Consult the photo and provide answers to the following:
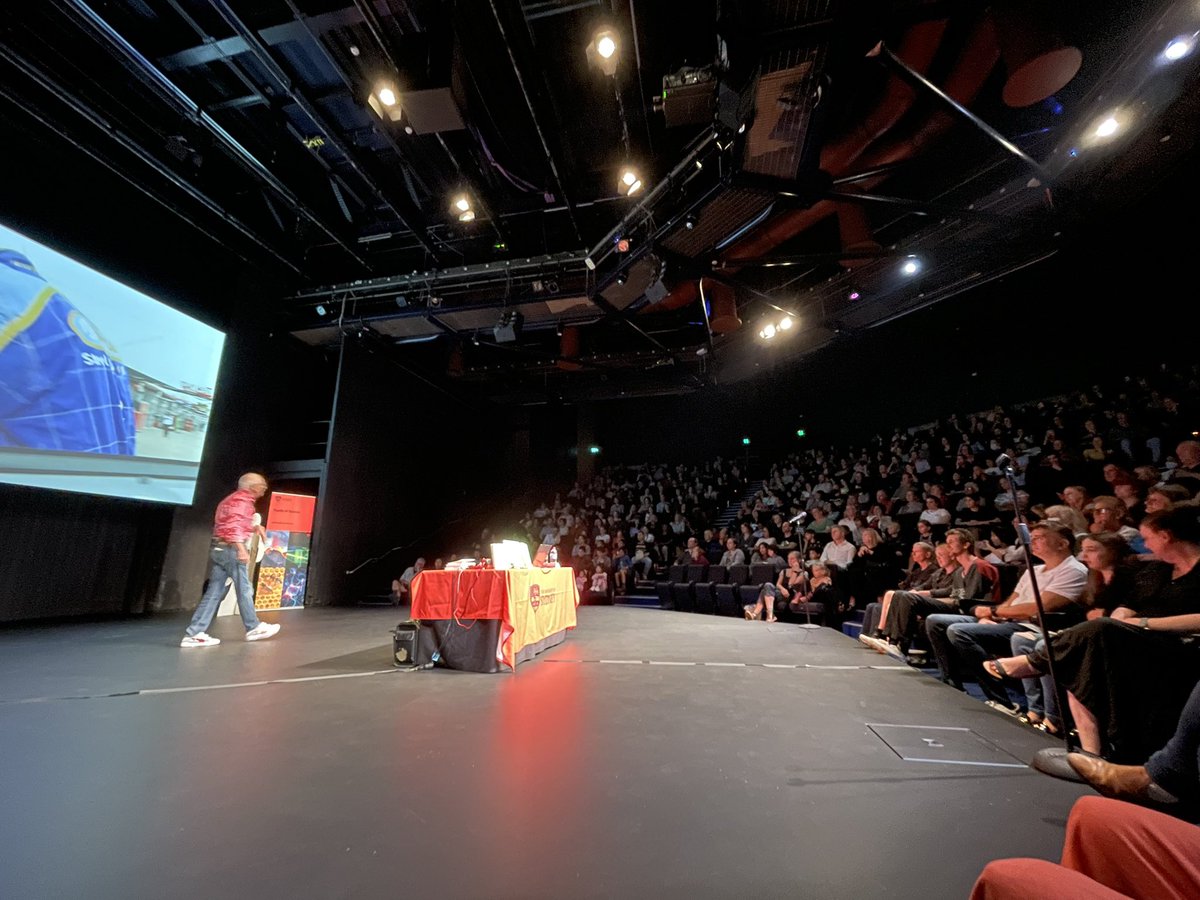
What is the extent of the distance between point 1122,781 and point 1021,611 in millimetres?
1412

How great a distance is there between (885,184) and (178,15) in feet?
26.2

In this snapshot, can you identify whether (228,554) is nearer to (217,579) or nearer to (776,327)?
(217,579)

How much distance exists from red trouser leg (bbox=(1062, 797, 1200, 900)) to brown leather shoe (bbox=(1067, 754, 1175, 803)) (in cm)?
156

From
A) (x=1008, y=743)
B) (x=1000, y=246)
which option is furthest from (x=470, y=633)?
(x=1000, y=246)

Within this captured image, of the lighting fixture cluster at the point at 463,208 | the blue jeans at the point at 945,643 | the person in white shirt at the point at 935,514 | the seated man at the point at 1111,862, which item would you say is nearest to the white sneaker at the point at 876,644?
the blue jeans at the point at 945,643

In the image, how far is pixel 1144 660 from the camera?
6.51ft

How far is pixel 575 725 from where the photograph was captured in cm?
227

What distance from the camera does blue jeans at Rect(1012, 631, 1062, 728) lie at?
2457 millimetres

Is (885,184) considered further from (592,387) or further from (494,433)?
(494,433)

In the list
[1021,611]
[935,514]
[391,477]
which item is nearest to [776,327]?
[935,514]

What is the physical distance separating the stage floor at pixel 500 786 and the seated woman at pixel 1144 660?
0.32 m

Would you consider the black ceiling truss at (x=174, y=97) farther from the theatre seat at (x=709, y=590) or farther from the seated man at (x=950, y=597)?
the seated man at (x=950, y=597)

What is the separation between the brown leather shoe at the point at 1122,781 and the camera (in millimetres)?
1664

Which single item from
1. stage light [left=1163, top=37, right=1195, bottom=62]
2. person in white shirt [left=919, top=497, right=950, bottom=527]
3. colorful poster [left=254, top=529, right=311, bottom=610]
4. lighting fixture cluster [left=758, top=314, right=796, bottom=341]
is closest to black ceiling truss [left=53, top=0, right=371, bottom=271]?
colorful poster [left=254, top=529, right=311, bottom=610]
